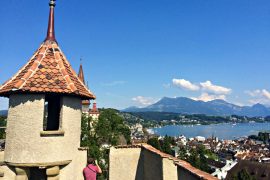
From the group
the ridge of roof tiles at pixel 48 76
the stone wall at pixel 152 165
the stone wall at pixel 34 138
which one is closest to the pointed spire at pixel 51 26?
the ridge of roof tiles at pixel 48 76

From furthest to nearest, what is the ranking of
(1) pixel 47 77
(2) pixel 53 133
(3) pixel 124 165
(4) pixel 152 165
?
1. (3) pixel 124 165
2. (4) pixel 152 165
3. (1) pixel 47 77
4. (2) pixel 53 133

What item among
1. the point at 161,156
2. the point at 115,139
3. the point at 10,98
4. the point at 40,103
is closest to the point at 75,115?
the point at 40,103

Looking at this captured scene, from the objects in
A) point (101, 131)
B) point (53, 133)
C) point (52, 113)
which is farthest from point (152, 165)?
point (101, 131)

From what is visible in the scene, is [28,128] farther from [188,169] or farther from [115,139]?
[115,139]

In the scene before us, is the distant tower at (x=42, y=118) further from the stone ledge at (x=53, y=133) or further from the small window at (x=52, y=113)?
the small window at (x=52, y=113)

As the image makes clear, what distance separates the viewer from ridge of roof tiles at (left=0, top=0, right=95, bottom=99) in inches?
290

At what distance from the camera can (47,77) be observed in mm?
7691

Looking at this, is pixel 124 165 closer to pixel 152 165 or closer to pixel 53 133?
pixel 152 165

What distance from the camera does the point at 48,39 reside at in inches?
337

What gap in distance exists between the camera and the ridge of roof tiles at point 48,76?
7.36 meters

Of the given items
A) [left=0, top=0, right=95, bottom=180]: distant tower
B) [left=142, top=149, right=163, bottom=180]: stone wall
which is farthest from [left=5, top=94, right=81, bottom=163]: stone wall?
[left=142, top=149, right=163, bottom=180]: stone wall

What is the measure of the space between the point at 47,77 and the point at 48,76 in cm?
5

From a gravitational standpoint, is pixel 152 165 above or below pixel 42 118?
below

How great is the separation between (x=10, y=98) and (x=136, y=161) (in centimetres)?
562
